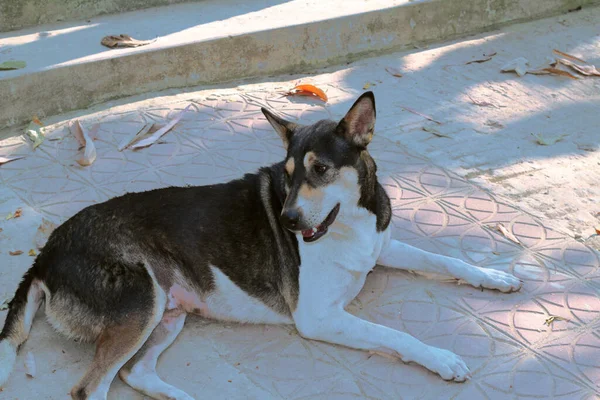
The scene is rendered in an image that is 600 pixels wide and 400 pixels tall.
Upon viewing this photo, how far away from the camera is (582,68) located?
7.20 metres

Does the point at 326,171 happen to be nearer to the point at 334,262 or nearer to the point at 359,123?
the point at 359,123

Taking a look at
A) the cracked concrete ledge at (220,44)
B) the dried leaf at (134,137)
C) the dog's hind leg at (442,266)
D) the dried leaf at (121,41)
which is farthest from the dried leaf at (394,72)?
the dog's hind leg at (442,266)

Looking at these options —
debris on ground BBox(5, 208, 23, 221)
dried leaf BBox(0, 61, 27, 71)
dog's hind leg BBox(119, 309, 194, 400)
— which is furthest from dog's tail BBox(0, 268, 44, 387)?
dried leaf BBox(0, 61, 27, 71)

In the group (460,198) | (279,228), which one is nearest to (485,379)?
(279,228)

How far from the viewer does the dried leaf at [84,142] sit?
18.2 ft

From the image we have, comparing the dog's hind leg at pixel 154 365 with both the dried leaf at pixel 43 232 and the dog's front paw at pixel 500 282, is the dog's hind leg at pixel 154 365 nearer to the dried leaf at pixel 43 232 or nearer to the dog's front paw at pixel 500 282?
the dried leaf at pixel 43 232

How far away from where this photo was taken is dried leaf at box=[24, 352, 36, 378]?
3799 millimetres

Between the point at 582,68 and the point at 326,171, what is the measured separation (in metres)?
4.52

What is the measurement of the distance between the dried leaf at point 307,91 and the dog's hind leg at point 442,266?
2.44m

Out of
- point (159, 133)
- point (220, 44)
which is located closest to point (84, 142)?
point (159, 133)

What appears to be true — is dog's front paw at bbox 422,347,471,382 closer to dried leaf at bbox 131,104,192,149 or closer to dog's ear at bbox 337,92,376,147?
dog's ear at bbox 337,92,376,147

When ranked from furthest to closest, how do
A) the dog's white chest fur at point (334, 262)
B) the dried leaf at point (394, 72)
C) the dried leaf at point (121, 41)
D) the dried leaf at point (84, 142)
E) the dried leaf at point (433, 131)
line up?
the dried leaf at point (394, 72)
the dried leaf at point (121, 41)
the dried leaf at point (433, 131)
the dried leaf at point (84, 142)
the dog's white chest fur at point (334, 262)

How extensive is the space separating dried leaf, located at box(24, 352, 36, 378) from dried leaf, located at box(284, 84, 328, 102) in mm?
3622

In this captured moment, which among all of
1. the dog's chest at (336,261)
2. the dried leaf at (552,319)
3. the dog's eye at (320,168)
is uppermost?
the dog's eye at (320,168)
